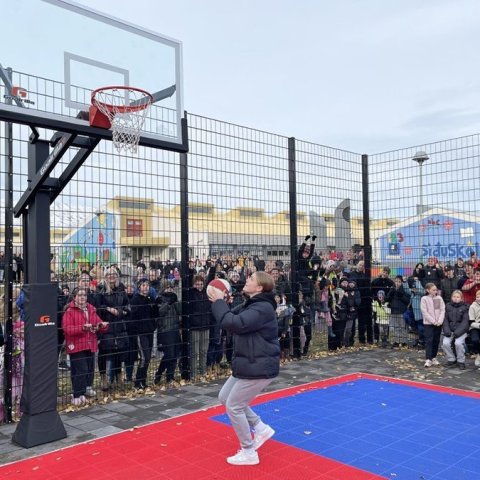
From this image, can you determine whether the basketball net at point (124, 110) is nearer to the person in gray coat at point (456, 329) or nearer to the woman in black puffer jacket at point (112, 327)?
the woman in black puffer jacket at point (112, 327)

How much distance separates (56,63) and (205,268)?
4.29 metres

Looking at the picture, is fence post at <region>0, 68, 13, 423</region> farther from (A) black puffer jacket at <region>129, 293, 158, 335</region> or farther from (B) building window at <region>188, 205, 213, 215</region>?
(B) building window at <region>188, 205, 213, 215</region>

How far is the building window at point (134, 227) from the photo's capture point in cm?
750

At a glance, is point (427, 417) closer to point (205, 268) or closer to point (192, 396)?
point (192, 396)

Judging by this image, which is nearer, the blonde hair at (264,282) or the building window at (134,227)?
the blonde hair at (264,282)

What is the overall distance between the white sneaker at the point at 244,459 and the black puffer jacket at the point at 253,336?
0.82 meters

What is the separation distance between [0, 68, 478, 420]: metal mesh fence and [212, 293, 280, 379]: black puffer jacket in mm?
2846

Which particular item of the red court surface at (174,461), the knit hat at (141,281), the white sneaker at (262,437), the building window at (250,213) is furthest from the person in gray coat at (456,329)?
the knit hat at (141,281)

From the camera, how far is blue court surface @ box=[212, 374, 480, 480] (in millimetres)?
4921

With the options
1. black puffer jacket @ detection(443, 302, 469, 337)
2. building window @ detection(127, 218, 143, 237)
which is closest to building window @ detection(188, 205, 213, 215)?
building window @ detection(127, 218, 143, 237)

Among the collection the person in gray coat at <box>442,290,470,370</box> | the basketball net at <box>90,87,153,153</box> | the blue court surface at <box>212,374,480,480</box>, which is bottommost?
the blue court surface at <box>212,374,480,480</box>

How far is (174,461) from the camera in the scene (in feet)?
16.7

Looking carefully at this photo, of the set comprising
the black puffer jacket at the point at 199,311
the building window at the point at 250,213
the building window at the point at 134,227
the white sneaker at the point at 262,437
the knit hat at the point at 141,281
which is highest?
the building window at the point at 250,213

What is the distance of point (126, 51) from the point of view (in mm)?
6090
